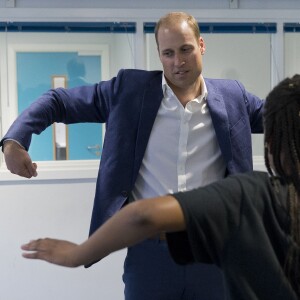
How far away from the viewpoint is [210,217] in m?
0.78

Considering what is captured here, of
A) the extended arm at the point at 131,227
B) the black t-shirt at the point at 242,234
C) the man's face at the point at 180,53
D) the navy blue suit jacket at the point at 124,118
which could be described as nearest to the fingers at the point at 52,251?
the extended arm at the point at 131,227

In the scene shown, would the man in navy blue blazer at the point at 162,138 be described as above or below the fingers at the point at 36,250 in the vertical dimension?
above

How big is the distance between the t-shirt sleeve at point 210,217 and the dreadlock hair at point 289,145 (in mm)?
95

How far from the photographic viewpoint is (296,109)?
2.77ft

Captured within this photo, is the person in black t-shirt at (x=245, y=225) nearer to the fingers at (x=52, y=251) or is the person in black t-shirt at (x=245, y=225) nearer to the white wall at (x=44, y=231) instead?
the fingers at (x=52, y=251)

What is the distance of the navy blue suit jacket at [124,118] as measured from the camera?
144 centimetres

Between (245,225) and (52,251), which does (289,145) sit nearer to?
(245,225)

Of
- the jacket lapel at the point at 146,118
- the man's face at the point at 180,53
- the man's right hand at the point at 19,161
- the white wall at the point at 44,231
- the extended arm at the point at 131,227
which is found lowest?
the white wall at the point at 44,231

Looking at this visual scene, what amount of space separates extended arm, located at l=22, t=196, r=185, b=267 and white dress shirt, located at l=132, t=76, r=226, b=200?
62 centimetres

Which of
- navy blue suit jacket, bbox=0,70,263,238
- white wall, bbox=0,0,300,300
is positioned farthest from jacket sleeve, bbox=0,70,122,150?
white wall, bbox=0,0,300,300

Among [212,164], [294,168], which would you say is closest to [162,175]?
[212,164]

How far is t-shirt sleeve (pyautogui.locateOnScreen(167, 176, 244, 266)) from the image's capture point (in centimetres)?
77

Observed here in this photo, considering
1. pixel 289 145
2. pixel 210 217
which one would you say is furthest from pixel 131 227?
pixel 289 145

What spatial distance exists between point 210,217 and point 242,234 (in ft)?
0.23
